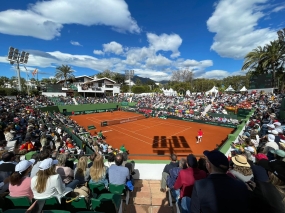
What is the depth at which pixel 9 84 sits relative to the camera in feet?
237

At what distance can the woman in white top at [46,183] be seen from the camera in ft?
9.20

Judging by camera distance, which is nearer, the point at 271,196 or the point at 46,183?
the point at 271,196

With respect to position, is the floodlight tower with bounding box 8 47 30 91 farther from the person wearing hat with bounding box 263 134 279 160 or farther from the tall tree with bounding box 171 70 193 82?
the tall tree with bounding box 171 70 193 82

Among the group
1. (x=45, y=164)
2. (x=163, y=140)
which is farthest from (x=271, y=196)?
(x=163, y=140)

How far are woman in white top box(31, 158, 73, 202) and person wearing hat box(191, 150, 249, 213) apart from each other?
7.92 ft

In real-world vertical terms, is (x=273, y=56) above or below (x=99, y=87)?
above

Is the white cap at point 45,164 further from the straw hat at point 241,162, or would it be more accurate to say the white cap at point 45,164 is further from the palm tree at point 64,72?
the palm tree at point 64,72

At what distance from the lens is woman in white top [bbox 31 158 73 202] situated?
9.20 feet

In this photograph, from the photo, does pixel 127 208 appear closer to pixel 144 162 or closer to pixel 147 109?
pixel 144 162

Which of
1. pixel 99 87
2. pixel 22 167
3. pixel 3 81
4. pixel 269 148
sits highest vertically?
pixel 3 81

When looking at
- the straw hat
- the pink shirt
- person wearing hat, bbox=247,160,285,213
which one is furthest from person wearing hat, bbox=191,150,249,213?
the pink shirt

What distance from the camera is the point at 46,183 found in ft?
9.29

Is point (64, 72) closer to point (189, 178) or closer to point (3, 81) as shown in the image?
point (3, 81)

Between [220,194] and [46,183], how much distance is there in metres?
2.85
